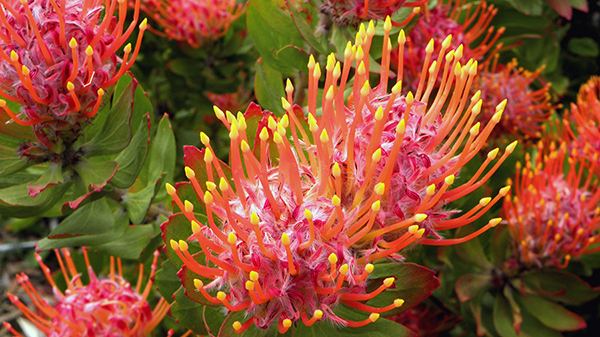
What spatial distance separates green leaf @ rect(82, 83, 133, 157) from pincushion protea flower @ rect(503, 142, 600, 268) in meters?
0.72

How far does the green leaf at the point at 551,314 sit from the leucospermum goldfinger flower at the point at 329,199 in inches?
23.8

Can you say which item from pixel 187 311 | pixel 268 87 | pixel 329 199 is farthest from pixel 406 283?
pixel 268 87

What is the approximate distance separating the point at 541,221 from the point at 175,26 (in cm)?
99

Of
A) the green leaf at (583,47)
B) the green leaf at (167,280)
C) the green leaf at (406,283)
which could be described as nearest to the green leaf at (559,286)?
the green leaf at (406,283)

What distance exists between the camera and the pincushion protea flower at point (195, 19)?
115cm

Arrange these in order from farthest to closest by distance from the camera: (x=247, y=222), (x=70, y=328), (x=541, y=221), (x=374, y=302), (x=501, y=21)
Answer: (x=501, y=21), (x=541, y=221), (x=70, y=328), (x=374, y=302), (x=247, y=222)

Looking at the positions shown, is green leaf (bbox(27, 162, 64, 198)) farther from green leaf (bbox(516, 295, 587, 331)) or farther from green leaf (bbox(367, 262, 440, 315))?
green leaf (bbox(516, 295, 587, 331))

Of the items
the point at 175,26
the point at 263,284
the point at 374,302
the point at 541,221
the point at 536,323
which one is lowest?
the point at 536,323

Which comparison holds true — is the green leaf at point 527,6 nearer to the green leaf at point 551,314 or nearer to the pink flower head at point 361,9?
the pink flower head at point 361,9

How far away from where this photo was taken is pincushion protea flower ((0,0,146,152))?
505mm

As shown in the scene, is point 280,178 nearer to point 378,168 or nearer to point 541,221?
point 378,168

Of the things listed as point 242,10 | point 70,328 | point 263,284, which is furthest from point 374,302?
point 242,10

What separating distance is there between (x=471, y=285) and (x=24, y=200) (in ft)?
2.69

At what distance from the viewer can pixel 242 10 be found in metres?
1.16
